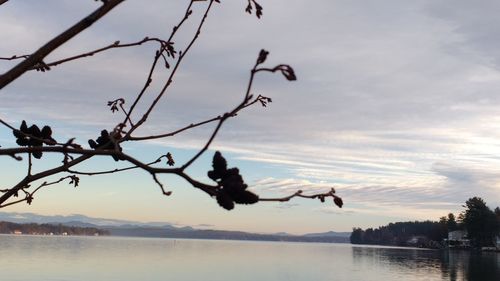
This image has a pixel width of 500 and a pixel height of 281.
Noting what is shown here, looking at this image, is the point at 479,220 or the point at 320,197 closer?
the point at 320,197

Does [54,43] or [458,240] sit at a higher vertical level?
[54,43]

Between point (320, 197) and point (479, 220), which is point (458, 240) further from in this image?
point (320, 197)

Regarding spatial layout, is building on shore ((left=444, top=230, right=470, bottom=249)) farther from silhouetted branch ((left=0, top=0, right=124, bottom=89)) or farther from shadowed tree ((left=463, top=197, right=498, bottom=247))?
silhouetted branch ((left=0, top=0, right=124, bottom=89))

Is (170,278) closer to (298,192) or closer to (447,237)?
(298,192)

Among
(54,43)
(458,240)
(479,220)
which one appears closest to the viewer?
(54,43)

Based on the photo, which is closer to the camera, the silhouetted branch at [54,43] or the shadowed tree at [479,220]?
the silhouetted branch at [54,43]

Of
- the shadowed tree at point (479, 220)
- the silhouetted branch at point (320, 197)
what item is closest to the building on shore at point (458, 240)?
the shadowed tree at point (479, 220)

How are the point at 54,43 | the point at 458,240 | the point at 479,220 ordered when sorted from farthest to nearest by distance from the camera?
the point at 458,240 < the point at 479,220 < the point at 54,43

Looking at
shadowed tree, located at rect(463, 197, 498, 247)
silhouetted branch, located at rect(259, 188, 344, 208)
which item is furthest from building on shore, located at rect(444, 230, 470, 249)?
silhouetted branch, located at rect(259, 188, 344, 208)

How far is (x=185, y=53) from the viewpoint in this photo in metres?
1.86

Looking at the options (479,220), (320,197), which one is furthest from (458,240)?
(320,197)

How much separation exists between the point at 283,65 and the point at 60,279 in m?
61.5

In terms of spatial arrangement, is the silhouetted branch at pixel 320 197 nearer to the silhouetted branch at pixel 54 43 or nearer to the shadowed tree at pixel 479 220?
the silhouetted branch at pixel 54 43

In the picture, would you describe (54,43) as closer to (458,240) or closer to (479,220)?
(479,220)
